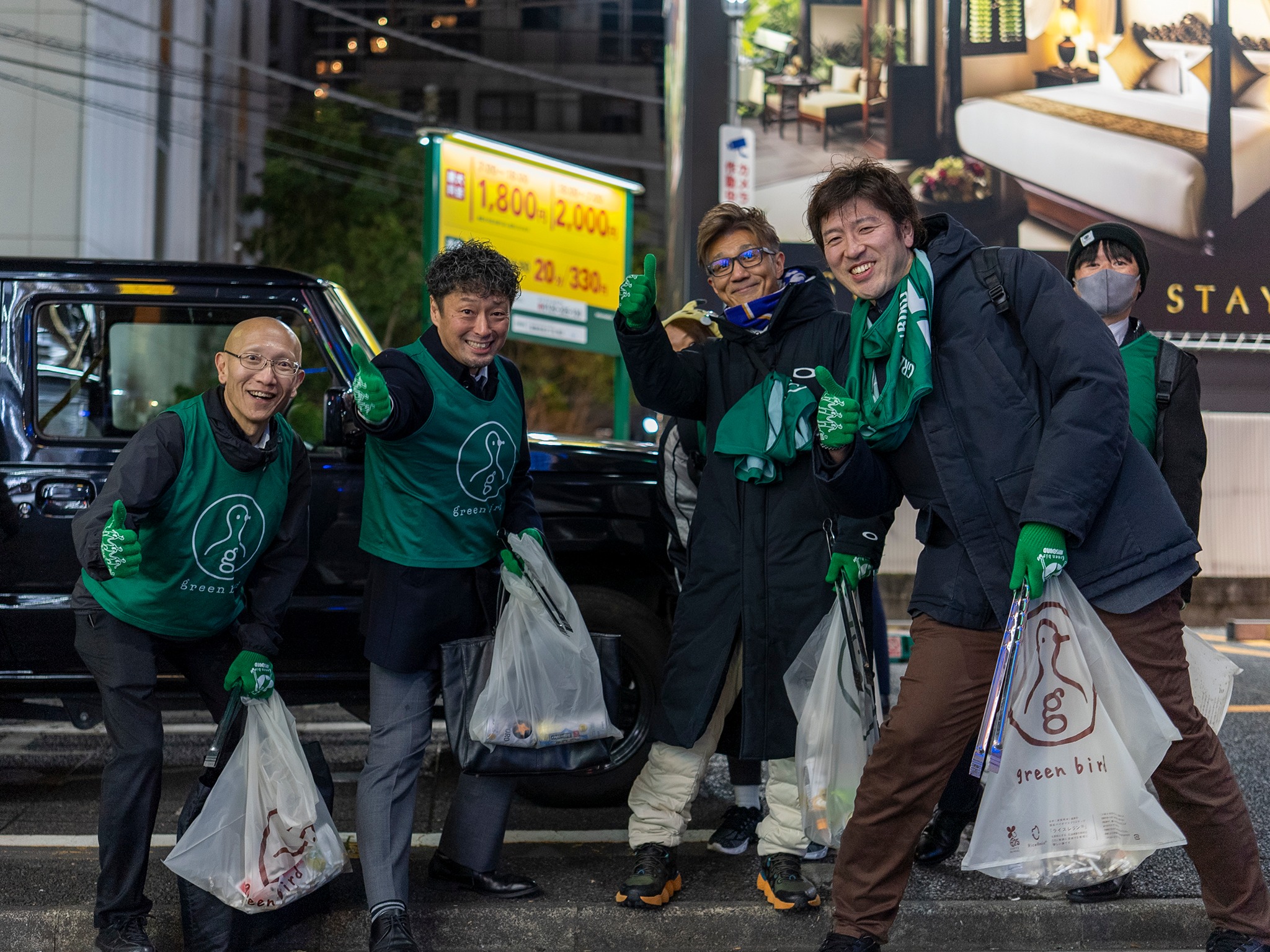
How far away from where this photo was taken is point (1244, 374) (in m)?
9.38

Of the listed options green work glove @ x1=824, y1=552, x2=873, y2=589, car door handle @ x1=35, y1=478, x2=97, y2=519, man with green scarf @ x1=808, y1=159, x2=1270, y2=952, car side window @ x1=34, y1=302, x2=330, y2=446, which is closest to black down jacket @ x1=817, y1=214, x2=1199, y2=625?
man with green scarf @ x1=808, y1=159, x2=1270, y2=952

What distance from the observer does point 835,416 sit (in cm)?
271

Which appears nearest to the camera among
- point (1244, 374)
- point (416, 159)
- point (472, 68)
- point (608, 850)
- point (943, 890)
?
point (943, 890)

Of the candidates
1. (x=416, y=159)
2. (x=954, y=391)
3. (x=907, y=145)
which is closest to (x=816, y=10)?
(x=907, y=145)

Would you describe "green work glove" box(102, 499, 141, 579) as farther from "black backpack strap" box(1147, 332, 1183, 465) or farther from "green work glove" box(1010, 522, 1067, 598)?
"black backpack strap" box(1147, 332, 1183, 465)

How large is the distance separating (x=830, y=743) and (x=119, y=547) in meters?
1.83

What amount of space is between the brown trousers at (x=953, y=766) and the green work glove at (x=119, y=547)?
72.2 inches

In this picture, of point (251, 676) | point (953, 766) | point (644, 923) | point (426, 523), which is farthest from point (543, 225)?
point (953, 766)

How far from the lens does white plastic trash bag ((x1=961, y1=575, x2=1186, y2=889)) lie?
2447 millimetres

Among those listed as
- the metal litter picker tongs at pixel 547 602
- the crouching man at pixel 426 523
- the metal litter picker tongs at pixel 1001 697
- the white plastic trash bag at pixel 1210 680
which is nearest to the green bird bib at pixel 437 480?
the crouching man at pixel 426 523

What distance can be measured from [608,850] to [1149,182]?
813 cm

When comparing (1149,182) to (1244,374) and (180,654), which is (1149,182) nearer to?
(1244,374)

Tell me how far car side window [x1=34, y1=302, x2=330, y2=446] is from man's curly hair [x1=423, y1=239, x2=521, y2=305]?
1.14 meters

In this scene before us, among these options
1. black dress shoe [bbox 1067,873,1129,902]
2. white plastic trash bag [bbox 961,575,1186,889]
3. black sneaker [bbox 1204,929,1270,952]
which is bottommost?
black dress shoe [bbox 1067,873,1129,902]
